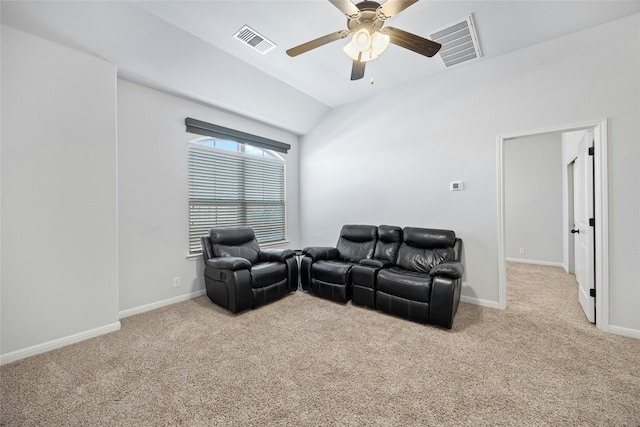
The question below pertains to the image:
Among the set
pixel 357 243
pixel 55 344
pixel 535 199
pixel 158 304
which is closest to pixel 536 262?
pixel 535 199

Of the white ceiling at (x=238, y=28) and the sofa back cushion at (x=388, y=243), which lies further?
the sofa back cushion at (x=388, y=243)

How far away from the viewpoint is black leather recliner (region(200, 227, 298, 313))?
9.64ft

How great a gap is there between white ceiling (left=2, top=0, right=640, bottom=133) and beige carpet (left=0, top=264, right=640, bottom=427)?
2839mm

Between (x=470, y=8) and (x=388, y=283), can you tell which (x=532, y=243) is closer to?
(x=388, y=283)

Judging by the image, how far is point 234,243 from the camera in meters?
3.66

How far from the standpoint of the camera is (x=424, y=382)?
5.94ft

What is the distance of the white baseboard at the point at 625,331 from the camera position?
2.39 metres

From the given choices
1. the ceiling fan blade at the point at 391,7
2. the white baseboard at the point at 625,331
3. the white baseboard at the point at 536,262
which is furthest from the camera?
the white baseboard at the point at 536,262

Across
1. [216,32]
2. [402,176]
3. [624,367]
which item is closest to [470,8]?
[402,176]

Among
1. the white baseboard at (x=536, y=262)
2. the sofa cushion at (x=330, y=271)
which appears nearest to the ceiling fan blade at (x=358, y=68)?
the sofa cushion at (x=330, y=271)

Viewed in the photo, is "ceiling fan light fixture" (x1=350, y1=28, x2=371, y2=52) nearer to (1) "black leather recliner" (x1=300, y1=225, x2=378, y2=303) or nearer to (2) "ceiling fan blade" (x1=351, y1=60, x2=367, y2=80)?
(2) "ceiling fan blade" (x1=351, y1=60, x2=367, y2=80)

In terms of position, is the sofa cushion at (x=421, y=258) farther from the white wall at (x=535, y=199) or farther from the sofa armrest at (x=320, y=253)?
the white wall at (x=535, y=199)

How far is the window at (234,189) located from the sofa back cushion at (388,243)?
204 cm

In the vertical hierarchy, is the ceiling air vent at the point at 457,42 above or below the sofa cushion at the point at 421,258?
above
